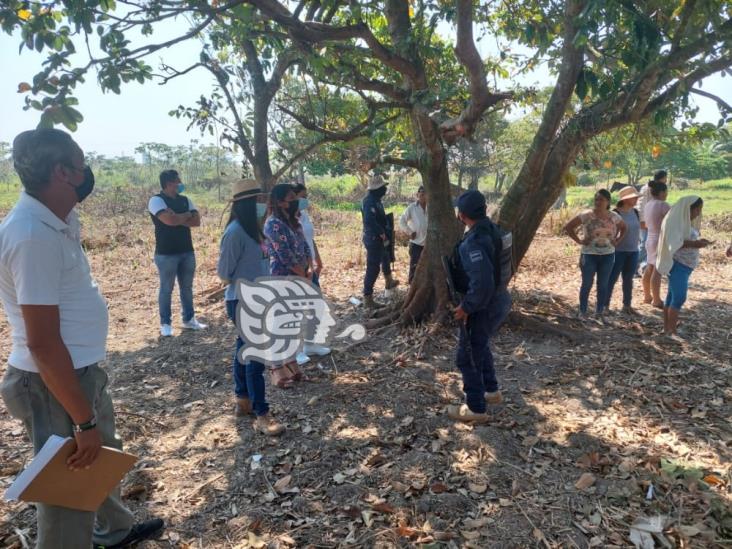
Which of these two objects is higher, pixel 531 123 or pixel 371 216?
pixel 531 123

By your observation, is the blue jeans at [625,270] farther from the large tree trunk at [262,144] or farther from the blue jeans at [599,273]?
the large tree trunk at [262,144]

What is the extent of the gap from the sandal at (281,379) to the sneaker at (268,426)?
2.58ft

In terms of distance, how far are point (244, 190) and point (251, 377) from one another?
4.69 feet

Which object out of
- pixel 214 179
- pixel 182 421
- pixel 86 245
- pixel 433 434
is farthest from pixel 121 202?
pixel 433 434

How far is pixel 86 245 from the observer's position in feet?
41.3

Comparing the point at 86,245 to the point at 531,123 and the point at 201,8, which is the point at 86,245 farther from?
the point at 531,123

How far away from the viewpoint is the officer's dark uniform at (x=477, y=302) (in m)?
3.37

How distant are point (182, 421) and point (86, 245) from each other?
10.5 metres

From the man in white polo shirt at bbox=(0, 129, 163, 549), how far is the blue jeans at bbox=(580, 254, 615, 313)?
549 cm

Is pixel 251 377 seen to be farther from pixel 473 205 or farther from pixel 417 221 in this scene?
pixel 417 221

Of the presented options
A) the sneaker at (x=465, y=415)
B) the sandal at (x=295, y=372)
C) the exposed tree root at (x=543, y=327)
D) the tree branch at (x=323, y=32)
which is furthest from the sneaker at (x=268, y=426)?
the tree branch at (x=323, y=32)

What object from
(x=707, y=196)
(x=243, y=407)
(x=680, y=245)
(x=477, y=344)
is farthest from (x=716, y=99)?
(x=707, y=196)

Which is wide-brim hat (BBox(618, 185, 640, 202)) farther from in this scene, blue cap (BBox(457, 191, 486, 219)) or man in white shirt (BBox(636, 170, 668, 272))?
blue cap (BBox(457, 191, 486, 219))

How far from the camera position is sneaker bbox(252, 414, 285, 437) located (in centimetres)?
364
